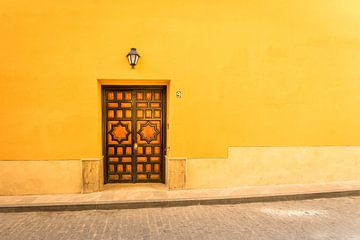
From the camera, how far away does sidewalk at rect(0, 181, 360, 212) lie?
19.9 feet

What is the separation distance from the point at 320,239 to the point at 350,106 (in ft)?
15.2

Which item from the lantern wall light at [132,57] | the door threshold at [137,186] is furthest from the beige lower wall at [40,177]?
the lantern wall light at [132,57]

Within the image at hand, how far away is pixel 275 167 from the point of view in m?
7.50

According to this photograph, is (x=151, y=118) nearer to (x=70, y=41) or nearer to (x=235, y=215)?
(x=70, y=41)

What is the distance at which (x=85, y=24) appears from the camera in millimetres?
6781

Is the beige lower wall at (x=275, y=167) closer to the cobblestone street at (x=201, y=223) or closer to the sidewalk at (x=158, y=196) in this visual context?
the sidewalk at (x=158, y=196)

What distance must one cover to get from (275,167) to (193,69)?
128 inches

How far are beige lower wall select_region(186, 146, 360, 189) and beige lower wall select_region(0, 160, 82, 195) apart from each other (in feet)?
8.87

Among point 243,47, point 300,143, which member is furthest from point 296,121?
point 243,47

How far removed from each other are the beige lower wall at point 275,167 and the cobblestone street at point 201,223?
1.05m

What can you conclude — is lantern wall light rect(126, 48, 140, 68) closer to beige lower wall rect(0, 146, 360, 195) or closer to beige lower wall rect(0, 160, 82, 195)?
beige lower wall rect(0, 146, 360, 195)

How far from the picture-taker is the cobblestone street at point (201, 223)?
473cm

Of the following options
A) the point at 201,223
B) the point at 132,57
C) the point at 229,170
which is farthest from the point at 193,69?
the point at 201,223

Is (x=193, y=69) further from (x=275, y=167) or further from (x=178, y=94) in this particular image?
(x=275, y=167)
